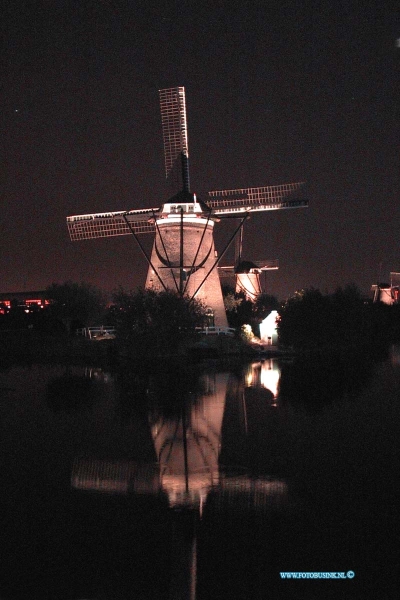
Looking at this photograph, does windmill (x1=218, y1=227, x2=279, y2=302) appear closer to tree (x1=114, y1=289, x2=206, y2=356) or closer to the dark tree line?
the dark tree line

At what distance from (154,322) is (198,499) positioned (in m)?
28.8

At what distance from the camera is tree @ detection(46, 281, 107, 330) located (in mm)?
67062

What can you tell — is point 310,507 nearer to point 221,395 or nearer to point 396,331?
point 221,395

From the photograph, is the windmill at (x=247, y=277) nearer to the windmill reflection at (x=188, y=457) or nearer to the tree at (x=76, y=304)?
the tree at (x=76, y=304)

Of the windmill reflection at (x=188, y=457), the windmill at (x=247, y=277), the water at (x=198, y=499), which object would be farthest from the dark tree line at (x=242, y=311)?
the water at (x=198, y=499)

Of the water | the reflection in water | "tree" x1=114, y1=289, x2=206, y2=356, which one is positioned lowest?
the reflection in water

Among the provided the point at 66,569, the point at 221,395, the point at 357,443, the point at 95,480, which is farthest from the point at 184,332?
the point at 66,569

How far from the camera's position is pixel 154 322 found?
129ft

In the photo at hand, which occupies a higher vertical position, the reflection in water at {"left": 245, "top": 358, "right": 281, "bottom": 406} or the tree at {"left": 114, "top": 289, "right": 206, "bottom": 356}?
the tree at {"left": 114, "top": 289, "right": 206, "bottom": 356}

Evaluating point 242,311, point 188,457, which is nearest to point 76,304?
point 242,311

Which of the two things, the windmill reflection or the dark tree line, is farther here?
the dark tree line

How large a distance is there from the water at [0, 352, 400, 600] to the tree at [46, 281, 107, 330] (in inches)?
1801

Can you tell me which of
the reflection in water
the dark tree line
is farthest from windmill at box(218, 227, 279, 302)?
the reflection in water

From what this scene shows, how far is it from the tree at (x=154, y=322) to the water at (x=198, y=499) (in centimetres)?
1701
